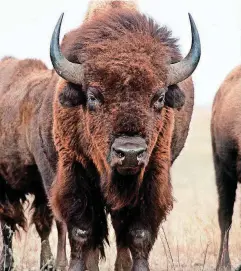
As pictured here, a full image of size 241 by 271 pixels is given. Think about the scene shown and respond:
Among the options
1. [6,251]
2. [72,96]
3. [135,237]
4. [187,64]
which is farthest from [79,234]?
[6,251]

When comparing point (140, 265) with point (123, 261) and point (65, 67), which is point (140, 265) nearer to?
point (123, 261)

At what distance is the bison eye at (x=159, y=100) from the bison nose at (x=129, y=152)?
0.46 metres

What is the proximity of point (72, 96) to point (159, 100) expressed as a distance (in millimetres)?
696

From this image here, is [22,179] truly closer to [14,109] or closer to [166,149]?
[14,109]

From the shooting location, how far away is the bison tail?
28.3ft

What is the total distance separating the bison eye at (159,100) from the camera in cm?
719

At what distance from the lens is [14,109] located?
33.2 ft

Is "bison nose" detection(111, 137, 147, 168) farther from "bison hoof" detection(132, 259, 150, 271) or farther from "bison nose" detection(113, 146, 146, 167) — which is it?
"bison hoof" detection(132, 259, 150, 271)

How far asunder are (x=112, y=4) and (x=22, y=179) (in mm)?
2336

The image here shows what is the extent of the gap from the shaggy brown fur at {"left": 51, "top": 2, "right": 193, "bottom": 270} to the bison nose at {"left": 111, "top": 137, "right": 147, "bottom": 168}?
9 cm

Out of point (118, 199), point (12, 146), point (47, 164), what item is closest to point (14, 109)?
point (12, 146)

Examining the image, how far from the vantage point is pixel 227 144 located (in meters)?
11.8

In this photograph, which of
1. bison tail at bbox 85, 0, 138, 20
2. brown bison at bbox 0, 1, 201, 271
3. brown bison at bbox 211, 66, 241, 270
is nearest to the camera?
brown bison at bbox 0, 1, 201, 271

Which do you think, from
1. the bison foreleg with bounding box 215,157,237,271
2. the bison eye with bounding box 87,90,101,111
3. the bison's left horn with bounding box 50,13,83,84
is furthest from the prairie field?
the bison's left horn with bounding box 50,13,83,84
